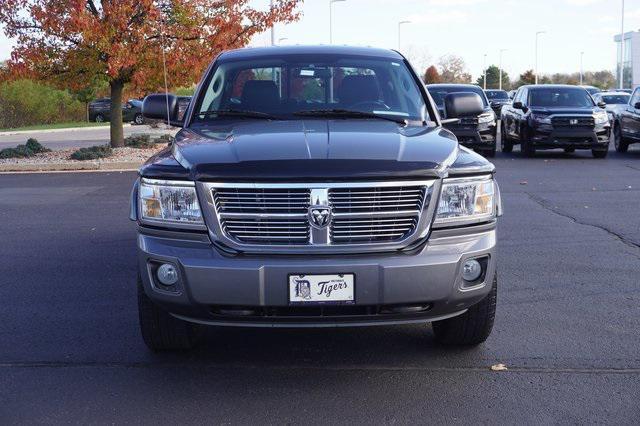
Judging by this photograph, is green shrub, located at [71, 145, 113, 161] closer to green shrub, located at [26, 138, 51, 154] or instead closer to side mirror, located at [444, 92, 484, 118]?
green shrub, located at [26, 138, 51, 154]

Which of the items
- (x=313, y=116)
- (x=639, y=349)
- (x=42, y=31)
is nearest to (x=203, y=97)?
(x=313, y=116)

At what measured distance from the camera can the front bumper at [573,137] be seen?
63.2ft

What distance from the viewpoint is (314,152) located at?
14.8 ft

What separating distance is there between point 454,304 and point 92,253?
4802mm

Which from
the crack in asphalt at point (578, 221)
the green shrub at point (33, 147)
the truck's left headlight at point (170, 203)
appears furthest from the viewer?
the green shrub at point (33, 147)

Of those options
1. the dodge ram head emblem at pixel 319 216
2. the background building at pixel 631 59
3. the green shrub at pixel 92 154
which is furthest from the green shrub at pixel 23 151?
the background building at pixel 631 59

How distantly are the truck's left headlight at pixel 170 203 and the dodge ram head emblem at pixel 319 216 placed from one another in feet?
1.81

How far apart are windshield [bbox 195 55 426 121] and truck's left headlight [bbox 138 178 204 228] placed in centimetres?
127

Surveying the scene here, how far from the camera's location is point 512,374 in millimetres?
4758

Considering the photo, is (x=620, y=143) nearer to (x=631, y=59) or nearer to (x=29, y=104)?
(x=29, y=104)

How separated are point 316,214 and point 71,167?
14193 millimetres

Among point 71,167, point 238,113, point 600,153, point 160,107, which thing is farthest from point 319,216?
point 600,153

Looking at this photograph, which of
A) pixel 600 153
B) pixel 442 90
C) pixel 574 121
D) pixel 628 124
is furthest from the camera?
pixel 442 90

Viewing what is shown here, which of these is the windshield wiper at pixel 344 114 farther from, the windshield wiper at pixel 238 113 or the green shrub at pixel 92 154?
the green shrub at pixel 92 154
